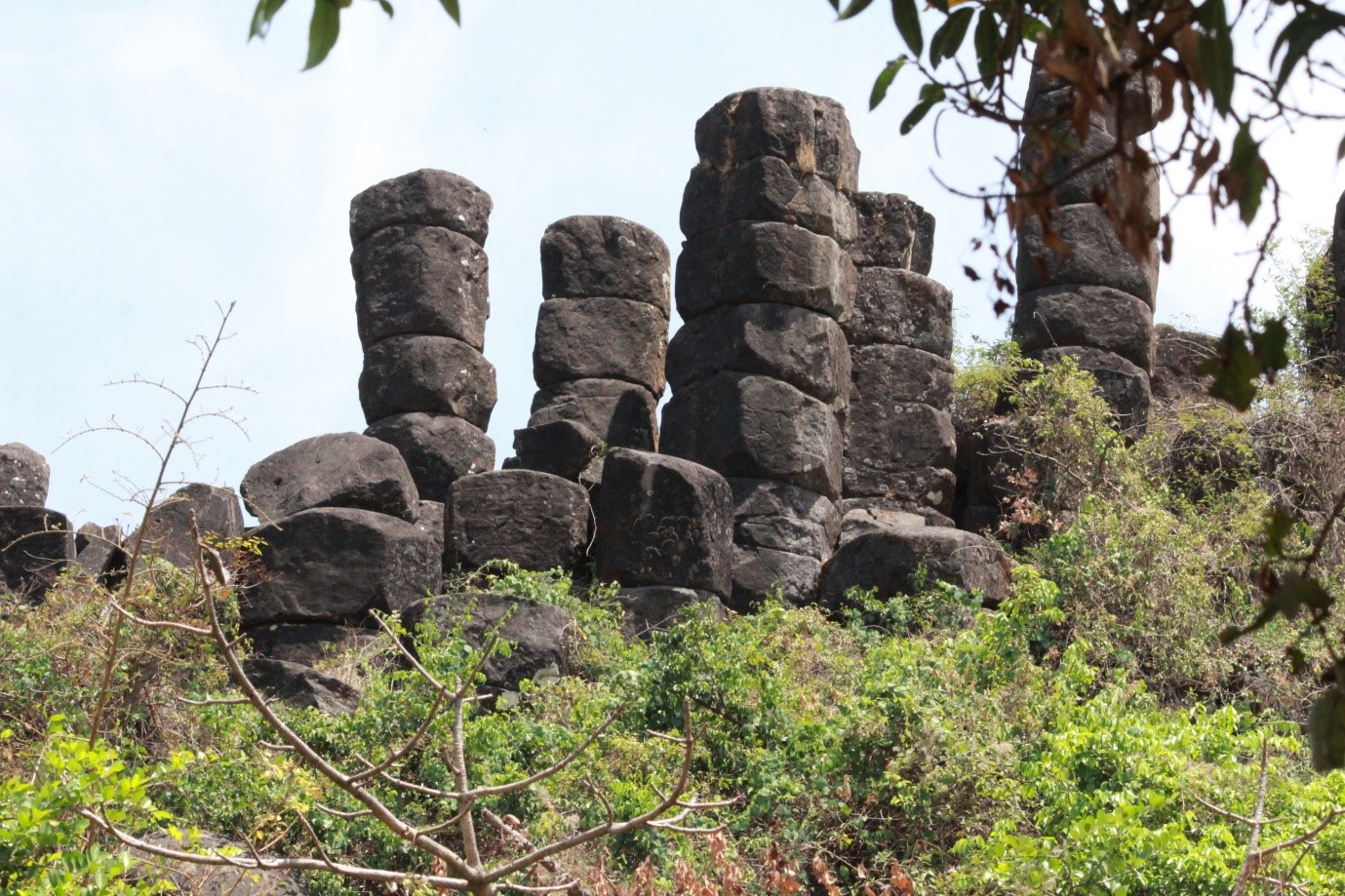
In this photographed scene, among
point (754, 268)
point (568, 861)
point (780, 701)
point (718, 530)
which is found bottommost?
point (568, 861)

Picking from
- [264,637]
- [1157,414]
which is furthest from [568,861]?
[1157,414]

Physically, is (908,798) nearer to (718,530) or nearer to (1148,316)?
(718,530)

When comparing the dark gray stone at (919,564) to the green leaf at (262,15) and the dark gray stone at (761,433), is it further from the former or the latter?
the green leaf at (262,15)

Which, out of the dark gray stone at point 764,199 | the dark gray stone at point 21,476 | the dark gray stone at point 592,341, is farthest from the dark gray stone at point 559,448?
the dark gray stone at point 21,476

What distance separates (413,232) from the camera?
15.4m

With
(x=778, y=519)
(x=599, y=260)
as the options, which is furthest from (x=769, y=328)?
(x=599, y=260)

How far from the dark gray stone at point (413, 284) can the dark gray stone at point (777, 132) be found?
271 centimetres

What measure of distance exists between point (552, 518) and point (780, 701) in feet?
14.6

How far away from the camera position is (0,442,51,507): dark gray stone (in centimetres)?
1336

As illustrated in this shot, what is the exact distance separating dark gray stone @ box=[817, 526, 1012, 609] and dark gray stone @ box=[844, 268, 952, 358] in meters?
3.18

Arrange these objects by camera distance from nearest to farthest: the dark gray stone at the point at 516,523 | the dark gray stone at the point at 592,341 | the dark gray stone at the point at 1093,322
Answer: the dark gray stone at the point at 516,523
the dark gray stone at the point at 1093,322
the dark gray stone at the point at 592,341

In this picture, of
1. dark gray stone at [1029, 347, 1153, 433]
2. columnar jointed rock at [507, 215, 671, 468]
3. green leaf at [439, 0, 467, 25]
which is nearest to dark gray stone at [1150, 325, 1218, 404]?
dark gray stone at [1029, 347, 1153, 433]

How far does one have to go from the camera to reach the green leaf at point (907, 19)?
2.18 metres

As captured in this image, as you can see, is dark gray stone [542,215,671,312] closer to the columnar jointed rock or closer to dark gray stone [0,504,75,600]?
the columnar jointed rock
